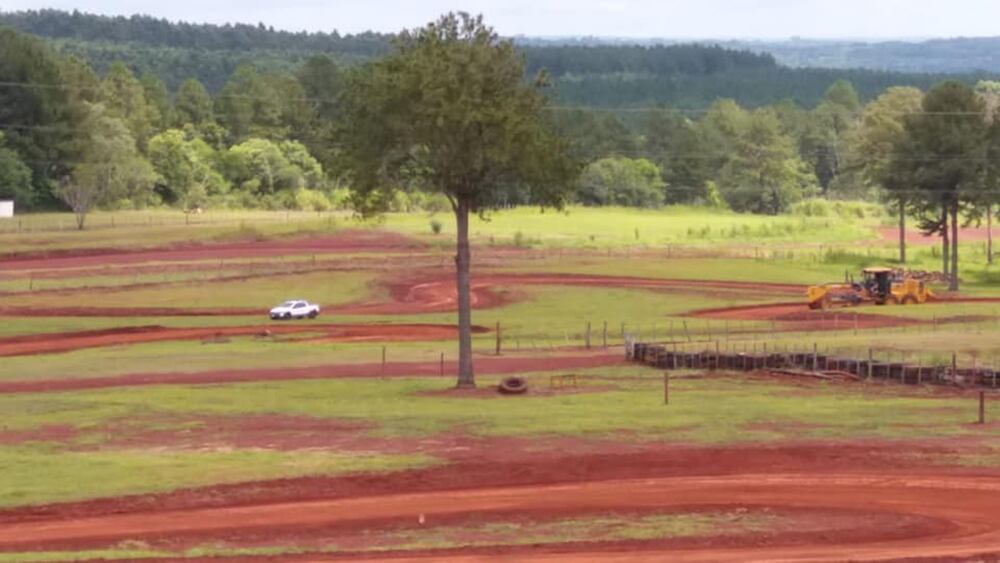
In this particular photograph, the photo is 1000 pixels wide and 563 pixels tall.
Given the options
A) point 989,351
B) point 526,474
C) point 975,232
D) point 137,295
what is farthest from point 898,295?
point 975,232

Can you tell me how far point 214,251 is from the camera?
12538 cm

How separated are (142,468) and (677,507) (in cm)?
1233

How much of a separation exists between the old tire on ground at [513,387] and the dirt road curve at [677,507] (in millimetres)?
16221

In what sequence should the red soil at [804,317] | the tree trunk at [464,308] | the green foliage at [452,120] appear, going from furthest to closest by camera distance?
the red soil at [804,317]
the tree trunk at [464,308]
the green foliage at [452,120]

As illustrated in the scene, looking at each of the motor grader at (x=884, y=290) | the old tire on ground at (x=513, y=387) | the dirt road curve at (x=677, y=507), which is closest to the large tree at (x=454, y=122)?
the old tire on ground at (x=513, y=387)

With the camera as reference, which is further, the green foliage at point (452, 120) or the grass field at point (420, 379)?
the green foliage at point (452, 120)

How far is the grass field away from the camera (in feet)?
125

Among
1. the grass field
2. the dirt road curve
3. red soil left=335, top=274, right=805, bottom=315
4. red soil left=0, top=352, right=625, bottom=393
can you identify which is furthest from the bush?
the dirt road curve

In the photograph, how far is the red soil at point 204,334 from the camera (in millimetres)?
73188

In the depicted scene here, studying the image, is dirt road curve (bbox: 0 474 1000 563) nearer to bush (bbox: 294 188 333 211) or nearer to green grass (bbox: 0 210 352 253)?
green grass (bbox: 0 210 352 253)

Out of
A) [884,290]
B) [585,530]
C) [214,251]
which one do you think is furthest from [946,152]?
[585,530]

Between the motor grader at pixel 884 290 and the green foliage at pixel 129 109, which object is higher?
the green foliage at pixel 129 109

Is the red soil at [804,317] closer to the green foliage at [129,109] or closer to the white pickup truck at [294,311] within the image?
the white pickup truck at [294,311]

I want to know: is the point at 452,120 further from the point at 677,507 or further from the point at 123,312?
the point at 123,312
